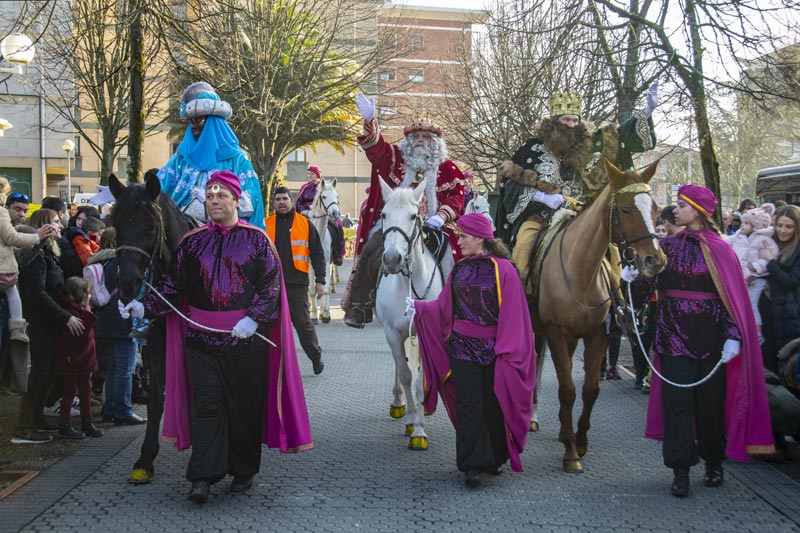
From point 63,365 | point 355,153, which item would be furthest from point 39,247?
point 355,153

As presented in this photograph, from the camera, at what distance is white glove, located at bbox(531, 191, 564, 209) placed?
7.55m

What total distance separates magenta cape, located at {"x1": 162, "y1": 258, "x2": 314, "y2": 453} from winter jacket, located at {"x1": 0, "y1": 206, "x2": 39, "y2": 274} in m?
1.64

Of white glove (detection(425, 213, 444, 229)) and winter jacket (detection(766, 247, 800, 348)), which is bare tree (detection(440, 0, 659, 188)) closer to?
white glove (detection(425, 213, 444, 229))

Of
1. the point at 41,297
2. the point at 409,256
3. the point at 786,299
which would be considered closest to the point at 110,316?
the point at 41,297

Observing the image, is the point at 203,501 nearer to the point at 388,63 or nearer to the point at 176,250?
the point at 176,250

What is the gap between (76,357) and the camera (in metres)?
7.00

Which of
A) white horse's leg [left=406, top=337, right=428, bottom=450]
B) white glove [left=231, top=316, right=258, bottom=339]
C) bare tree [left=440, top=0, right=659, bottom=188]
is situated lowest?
white horse's leg [left=406, top=337, right=428, bottom=450]

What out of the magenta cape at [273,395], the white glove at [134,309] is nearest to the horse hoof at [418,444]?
the magenta cape at [273,395]

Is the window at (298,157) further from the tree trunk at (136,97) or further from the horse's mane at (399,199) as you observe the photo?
the horse's mane at (399,199)

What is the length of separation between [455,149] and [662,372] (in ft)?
72.7

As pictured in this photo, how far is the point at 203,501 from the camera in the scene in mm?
5359

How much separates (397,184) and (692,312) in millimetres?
3431

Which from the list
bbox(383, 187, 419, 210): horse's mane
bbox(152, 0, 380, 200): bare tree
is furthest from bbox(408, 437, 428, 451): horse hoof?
bbox(152, 0, 380, 200): bare tree

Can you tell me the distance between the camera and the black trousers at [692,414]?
580 cm
